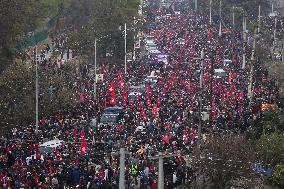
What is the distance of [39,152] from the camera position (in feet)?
78.5

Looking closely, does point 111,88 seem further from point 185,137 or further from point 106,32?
point 106,32

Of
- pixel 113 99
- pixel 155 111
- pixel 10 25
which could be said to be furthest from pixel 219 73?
pixel 10 25

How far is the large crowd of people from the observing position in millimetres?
21500

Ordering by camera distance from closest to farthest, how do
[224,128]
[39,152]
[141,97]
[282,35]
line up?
[39,152] < [224,128] < [141,97] < [282,35]

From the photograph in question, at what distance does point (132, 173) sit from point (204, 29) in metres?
50.2

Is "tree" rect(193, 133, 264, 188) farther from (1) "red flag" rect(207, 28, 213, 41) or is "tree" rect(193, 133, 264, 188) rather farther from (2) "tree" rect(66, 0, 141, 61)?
(1) "red flag" rect(207, 28, 213, 41)

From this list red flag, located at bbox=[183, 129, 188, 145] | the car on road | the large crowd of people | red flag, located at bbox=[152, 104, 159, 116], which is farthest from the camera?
red flag, located at bbox=[152, 104, 159, 116]

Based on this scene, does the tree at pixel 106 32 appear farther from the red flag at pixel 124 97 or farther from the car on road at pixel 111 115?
the car on road at pixel 111 115

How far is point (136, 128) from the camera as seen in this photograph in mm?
28219

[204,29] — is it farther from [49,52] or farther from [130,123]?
[130,123]

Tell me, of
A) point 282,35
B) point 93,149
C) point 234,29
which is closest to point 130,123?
point 93,149


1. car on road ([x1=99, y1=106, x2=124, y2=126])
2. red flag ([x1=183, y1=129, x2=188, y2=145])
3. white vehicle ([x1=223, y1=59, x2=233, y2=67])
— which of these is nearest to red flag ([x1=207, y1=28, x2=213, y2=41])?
white vehicle ([x1=223, y1=59, x2=233, y2=67])

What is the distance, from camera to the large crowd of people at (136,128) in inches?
846

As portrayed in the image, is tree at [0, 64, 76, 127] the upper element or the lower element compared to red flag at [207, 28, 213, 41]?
lower
